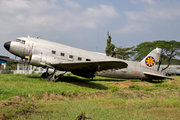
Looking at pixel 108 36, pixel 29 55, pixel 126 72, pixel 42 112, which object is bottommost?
pixel 42 112

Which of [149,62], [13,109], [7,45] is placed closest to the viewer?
[13,109]

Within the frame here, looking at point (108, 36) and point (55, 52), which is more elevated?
point (108, 36)

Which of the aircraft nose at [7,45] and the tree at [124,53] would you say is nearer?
the aircraft nose at [7,45]

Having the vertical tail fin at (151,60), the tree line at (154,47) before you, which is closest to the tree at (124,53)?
the tree line at (154,47)

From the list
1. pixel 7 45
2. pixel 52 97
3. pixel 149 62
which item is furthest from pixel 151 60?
pixel 7 45

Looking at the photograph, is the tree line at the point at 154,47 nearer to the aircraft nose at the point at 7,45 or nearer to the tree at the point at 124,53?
the tree at the point at 124,53

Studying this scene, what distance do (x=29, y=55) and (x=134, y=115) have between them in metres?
9.94

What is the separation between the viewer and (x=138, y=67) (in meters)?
14.9

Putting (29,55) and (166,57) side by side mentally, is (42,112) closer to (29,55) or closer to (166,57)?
(29,55)

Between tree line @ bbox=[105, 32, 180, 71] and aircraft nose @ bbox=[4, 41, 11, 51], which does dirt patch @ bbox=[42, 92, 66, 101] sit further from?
tree line @ bbox=[105, 32, 180, 71]

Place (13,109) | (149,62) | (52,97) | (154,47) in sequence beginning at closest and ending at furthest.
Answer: (13,109), (52,97), (149,62), (154,47)

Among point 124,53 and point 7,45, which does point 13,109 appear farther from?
point 124,53

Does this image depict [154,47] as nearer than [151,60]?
No

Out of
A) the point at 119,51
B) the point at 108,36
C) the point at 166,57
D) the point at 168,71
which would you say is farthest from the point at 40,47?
the point at 119,51
